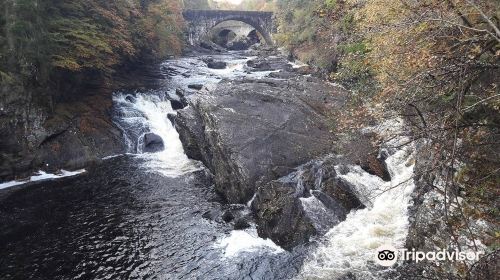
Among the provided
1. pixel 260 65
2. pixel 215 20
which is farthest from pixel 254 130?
pixel 215 20

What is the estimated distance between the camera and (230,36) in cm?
9919

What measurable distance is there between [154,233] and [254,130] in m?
6.50

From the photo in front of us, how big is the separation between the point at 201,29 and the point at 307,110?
56.6 metres

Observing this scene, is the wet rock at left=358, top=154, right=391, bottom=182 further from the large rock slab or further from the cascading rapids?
the cascading rapids

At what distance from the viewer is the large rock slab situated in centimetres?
1642

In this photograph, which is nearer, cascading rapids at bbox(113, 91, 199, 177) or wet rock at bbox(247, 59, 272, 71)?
cascading rapids at bbox(113, 91, 199, 177)

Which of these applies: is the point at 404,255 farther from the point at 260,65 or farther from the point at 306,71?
the point at 260,65

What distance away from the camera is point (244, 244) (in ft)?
44.3

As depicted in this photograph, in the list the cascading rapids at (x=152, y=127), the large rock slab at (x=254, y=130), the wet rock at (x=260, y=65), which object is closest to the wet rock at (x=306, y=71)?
the wet rock at (x=260, y=65)

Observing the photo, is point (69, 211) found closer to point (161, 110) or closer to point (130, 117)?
point (130, 117)

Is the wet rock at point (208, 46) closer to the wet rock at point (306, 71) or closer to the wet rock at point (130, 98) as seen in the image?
the wet rock at point (306, 71)

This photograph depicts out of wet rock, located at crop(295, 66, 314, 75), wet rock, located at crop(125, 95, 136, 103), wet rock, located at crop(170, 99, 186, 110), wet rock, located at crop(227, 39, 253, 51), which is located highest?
wet rock, located at crop(227, 39, 253, 51)

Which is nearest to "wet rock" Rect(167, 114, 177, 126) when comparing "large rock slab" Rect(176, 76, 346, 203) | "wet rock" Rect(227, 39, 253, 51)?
"large rock slab" Rect(176, 76, 346, 203)

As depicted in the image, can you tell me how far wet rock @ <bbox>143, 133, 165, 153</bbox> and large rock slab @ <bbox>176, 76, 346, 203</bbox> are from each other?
2.26 metres
